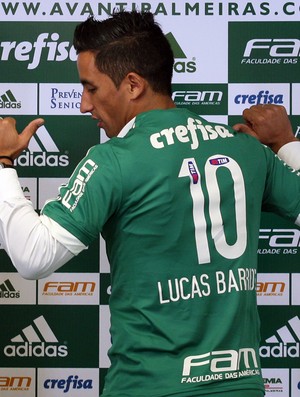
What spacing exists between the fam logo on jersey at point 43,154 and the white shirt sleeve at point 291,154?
1.01m

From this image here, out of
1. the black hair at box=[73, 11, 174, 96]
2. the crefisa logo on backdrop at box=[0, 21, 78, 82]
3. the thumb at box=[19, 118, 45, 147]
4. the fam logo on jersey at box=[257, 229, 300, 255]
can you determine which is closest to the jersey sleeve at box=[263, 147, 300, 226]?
the black hair at box=[73, 11, 174, 96]

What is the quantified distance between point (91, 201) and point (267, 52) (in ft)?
4.78

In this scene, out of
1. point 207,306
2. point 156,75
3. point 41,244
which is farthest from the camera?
point 156,75

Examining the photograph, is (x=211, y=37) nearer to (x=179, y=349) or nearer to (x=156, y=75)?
(x=156, y=75)

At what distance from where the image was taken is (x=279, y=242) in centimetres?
276

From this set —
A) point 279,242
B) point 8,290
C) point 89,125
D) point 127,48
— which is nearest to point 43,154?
point 89,125

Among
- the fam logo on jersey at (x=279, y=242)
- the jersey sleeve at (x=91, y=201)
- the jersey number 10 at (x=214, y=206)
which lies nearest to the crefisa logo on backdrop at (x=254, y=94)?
the fam logo on jersey at (x=279, y=242)

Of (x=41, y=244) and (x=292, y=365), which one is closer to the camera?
(x=41, y=244)

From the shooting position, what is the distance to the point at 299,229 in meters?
2.76

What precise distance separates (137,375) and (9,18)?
64.4 inches

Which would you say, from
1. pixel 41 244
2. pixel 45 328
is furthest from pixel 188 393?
pixel 45 328

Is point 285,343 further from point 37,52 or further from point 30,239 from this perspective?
point 30,239

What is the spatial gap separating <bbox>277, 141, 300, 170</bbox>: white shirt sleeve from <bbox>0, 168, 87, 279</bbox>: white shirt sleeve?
674 mm

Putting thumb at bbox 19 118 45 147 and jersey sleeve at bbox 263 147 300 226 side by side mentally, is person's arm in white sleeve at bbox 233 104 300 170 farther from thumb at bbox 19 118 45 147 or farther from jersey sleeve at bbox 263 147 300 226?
thumb at bbox 19 118 45 147
